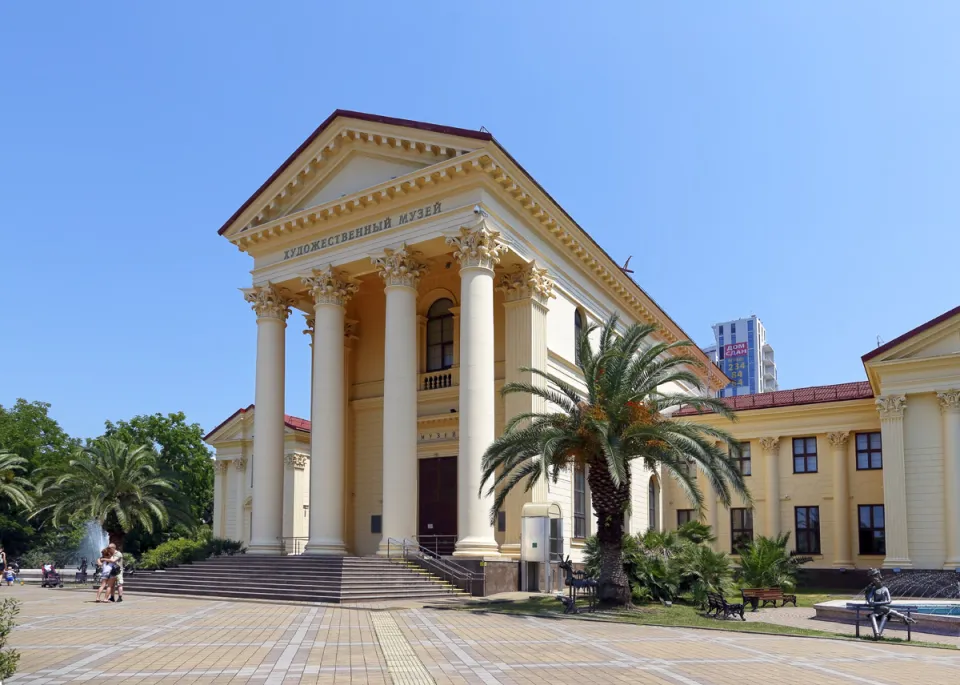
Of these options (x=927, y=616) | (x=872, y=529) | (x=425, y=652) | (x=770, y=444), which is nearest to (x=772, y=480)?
(x=770, y=444)

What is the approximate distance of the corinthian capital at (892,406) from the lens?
3141cm

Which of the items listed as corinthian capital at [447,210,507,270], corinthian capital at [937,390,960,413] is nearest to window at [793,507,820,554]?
corinthian capital at [937,390,960,413]

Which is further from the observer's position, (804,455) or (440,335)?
(804,455)

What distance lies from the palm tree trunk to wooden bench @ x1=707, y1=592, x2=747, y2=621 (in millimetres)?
1952

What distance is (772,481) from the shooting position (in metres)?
38.0

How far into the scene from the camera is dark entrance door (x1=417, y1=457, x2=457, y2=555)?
103ft

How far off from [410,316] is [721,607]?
13568 millimetres

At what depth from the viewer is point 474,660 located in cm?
1195

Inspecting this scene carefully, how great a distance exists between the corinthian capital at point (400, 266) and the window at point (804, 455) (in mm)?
19166

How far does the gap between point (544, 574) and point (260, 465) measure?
11.3 m

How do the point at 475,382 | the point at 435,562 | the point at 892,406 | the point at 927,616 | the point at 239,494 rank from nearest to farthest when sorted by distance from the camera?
Result: the point at 927,616, the point at 435,562, the point at 475,382, the point at 892,406, the point at 239,494

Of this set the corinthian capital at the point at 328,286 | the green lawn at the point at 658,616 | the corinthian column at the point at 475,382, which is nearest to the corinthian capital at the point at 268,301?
the corinthian capital at the point at 328,286

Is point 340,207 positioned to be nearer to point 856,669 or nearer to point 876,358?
point 876,358

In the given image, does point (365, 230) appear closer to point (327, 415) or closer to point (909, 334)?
point (327, 415)
